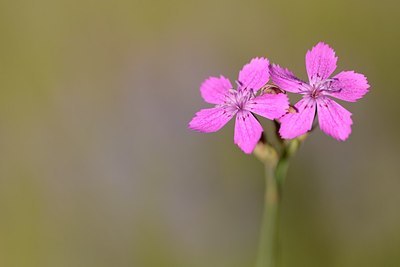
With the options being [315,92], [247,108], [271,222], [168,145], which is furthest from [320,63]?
[168,145]

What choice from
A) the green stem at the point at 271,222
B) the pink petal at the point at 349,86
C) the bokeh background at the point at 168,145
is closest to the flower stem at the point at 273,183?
the green stem at the point at 271,222

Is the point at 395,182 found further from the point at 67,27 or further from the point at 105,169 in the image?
the point at 67,27

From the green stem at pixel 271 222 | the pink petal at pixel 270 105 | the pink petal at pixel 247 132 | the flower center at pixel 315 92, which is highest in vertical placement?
the flower center at pixel 315 92

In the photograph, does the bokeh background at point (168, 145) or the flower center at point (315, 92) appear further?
the bokeh background at point (168, 145)

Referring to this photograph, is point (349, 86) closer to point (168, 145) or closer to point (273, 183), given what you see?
point (273, 183)

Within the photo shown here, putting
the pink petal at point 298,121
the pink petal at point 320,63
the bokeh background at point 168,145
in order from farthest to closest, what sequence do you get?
the bokeh background at point 168,145, the pink petal at point 320,63, the pink petal at point 298,121

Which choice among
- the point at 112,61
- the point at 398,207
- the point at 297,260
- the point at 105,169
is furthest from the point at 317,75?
the point at 112,61

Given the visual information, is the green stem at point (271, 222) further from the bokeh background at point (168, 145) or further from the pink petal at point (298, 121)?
the bokeh background at point (168, 145)
